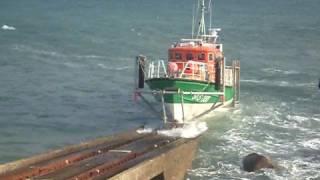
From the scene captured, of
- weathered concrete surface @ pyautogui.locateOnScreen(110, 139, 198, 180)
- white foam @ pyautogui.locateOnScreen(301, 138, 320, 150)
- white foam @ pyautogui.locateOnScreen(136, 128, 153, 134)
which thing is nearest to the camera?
weathered concrete surface @ pyautogui.locateOnScreen(110, 139, 198, 180)

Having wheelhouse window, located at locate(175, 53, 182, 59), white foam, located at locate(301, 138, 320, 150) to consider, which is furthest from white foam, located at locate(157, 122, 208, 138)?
white foam, located at locate(301, 138, 320, 150)

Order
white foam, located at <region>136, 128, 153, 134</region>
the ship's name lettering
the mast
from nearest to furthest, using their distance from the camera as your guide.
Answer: white foam, located at <region>136, 128, 153, 134</region>
the ship's name lettering
the mast

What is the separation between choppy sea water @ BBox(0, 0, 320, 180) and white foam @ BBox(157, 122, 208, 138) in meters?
0.51

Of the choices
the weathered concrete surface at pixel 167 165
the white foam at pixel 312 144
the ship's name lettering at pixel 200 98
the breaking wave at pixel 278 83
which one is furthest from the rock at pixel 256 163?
the breaking wave at pixel 278 83

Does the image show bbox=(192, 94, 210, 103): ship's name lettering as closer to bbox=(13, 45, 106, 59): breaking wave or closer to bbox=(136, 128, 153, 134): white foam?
bbox=(136, 128, 153, 134): white foam

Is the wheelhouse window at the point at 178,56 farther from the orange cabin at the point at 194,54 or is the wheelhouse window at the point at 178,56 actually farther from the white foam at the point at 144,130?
the white foam at the point at 144,130

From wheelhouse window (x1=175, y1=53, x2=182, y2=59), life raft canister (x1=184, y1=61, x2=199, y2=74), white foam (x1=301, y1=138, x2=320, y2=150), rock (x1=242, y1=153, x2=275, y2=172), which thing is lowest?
rock (x1=242, y1=153, x2=275, y2=172)

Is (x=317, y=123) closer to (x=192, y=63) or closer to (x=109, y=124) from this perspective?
(x=192, y=63)

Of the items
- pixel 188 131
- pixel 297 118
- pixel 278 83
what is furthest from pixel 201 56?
pixel 278 83

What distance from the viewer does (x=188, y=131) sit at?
3475 centimetres

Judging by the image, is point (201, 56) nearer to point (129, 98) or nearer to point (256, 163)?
point (129, 98)

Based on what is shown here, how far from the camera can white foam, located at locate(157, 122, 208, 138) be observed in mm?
33438

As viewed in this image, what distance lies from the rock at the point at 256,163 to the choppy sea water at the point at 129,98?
40 cm

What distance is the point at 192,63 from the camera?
38.3 meters
